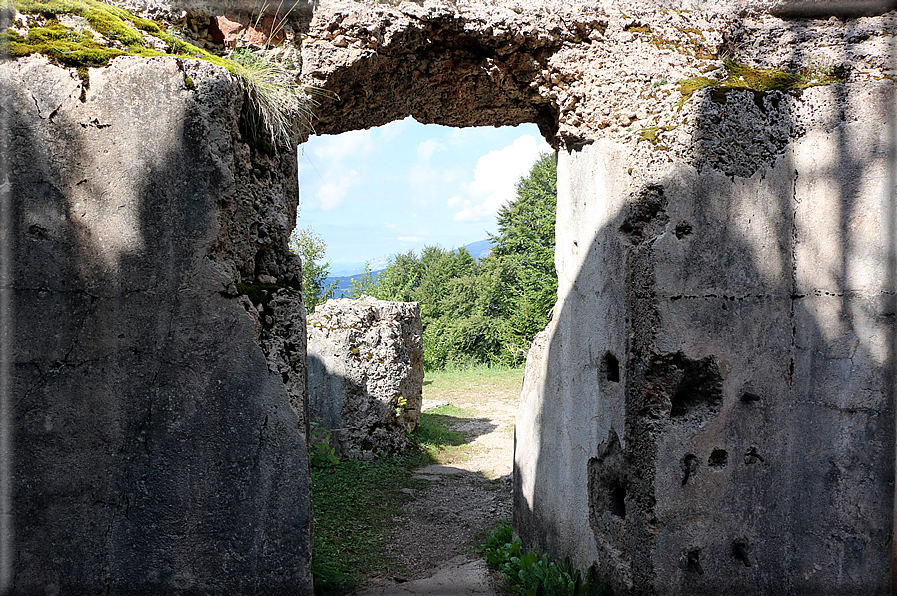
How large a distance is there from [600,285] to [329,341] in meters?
5.29

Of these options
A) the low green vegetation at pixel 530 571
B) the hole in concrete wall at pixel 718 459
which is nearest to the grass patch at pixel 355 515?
the low green vegetation at pixel 530 571

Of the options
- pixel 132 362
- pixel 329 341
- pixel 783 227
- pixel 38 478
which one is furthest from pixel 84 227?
Answer: pixel 329 341

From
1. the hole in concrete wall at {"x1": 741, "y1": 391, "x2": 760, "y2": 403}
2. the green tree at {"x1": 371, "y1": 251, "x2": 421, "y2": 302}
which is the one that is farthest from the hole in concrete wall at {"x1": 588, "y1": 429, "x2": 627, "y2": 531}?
Result: the green tree at {"x1": 371, "y1": 251, "x2": 421, "y2": 302}

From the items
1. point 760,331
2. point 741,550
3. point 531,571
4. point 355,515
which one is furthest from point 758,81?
point 355,515

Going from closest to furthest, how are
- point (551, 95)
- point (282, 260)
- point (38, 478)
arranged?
1. point (38, 478)
2. point (282, 260)
3. point (551, 95)

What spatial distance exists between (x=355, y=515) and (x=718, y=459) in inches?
154

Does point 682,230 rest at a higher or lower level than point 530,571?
higher

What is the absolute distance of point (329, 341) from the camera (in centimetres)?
816

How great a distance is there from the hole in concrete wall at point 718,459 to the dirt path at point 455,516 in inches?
74.3

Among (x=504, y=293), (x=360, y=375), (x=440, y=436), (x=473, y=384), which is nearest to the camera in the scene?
(x=360, y=375)

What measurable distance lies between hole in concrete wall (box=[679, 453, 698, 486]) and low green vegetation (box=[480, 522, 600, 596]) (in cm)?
94

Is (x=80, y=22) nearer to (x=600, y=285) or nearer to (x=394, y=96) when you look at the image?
(x=394, y=96)

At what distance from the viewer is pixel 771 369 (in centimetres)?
329

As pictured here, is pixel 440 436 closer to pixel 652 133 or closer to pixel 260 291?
pixel 260 291
